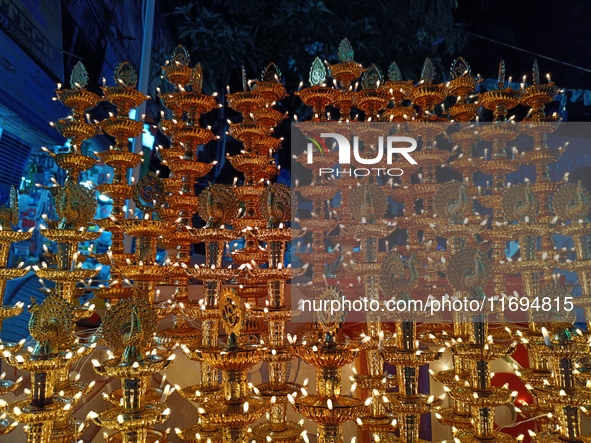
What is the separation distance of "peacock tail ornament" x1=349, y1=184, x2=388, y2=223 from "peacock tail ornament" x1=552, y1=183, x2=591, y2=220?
33.4 inches

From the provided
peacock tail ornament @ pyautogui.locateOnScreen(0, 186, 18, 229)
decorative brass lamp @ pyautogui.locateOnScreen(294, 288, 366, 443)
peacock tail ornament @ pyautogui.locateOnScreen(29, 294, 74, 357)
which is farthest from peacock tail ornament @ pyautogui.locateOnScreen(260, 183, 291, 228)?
peacock tail ornament @ pyautogui.locateOnScreen(0, 186, 18, 229)

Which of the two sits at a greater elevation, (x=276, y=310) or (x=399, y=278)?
(x=399, y=278)

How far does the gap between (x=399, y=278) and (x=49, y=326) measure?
1.34m

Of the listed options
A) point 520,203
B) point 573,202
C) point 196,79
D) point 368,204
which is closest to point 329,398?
point 368,204

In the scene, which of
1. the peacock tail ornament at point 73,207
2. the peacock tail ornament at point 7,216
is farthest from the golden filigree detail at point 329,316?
the peacock tail ornament at point 7,216

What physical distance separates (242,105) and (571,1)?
610 centimetres

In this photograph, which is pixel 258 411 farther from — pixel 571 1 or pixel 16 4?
pixel 571 1

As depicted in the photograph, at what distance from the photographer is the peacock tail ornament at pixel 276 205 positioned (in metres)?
2.32

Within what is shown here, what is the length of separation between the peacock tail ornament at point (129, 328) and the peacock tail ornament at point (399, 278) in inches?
36.8

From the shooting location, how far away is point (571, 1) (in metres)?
6.68

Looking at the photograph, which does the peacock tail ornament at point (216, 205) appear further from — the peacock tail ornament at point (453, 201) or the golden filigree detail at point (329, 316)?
the peacock tail ornament at point (453, 201)

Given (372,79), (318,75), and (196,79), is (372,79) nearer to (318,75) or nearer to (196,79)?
(318,75)

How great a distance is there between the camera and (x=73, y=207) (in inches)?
89.1

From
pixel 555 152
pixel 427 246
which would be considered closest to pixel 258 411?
pixel 427 246
